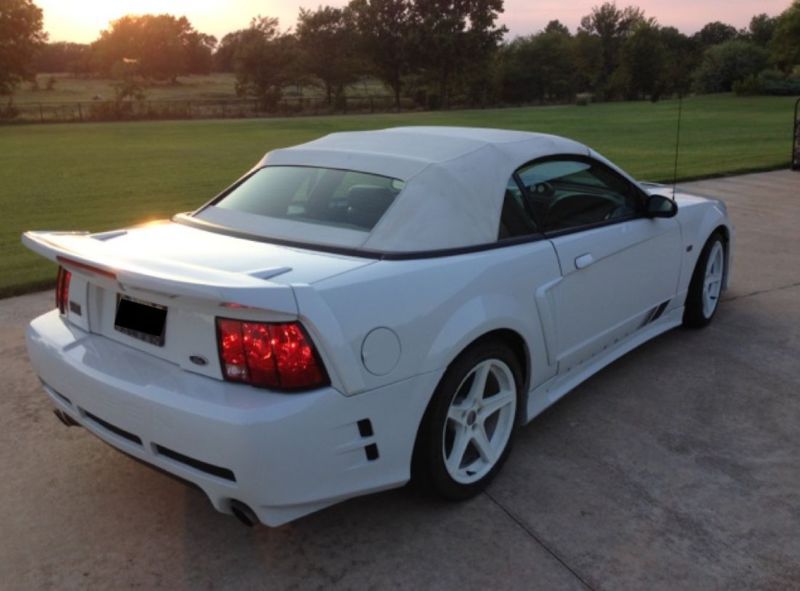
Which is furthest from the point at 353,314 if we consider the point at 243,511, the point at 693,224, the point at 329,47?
the point at 329,47

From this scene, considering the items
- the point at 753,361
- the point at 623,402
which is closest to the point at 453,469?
the point at 623,402

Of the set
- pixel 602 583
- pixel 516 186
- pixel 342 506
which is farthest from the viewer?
pixel 516 186

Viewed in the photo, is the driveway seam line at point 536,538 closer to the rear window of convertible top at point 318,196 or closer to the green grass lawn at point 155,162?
the rear window of convertible top at point 318,196

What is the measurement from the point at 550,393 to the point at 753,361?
5.88ft

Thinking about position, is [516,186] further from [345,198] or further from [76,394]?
[76,394]

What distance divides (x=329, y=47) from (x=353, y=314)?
221 ft

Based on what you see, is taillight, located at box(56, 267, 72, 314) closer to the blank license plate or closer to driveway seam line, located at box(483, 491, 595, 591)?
the blank license plate

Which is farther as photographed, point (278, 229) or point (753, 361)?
point (753, 361)

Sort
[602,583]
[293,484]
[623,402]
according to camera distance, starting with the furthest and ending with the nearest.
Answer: [623,402], [602,583], [293,484]

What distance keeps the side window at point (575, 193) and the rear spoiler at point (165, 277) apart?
1.50 metres

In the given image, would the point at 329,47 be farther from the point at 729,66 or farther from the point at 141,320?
the point at 141,320

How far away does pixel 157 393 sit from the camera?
8.34 ft

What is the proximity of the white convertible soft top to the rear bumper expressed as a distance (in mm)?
655

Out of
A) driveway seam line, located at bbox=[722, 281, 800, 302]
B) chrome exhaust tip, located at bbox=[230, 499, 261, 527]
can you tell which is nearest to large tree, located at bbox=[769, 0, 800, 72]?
driveway seam line, located at bbox=[722, 281, 800, 302]
